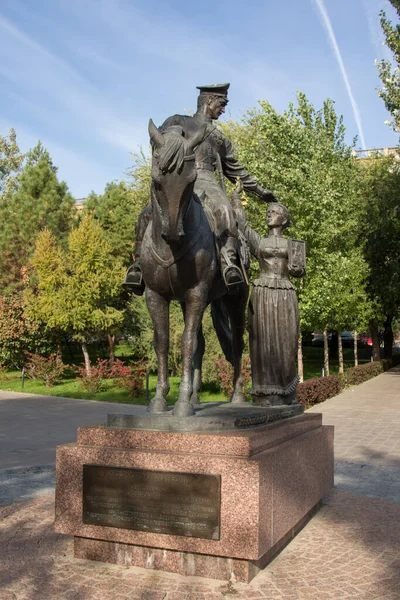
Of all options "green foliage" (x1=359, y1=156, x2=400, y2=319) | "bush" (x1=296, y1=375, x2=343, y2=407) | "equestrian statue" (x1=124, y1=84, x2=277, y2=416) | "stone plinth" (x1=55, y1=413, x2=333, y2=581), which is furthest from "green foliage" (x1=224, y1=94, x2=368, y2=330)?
"stone plinth" (x1=55, y1=413, x2=333, y2=581)

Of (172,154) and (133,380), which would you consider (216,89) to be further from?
(133,380)

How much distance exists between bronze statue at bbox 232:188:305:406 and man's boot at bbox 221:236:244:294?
111 centimetres

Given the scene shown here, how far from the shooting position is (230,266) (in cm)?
478

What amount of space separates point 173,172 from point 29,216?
2663 centimetres

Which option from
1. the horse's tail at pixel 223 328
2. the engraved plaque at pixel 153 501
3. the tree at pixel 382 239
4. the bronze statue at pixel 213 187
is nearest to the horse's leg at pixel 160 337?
the bronze statue at pixel 213 187

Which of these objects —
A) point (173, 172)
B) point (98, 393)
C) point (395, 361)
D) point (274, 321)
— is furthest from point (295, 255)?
point (395, 361)

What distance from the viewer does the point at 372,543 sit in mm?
4555

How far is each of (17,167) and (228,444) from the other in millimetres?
39907

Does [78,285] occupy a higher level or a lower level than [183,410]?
higher

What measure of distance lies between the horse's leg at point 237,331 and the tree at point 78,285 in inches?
638

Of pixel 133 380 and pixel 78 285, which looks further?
pixel 78 285

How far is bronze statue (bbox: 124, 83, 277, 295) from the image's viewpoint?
4.74 m

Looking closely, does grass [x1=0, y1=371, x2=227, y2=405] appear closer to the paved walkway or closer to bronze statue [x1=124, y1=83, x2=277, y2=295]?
the paved walkway

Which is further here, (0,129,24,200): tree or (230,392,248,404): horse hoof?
(0,129,24,200): tree
